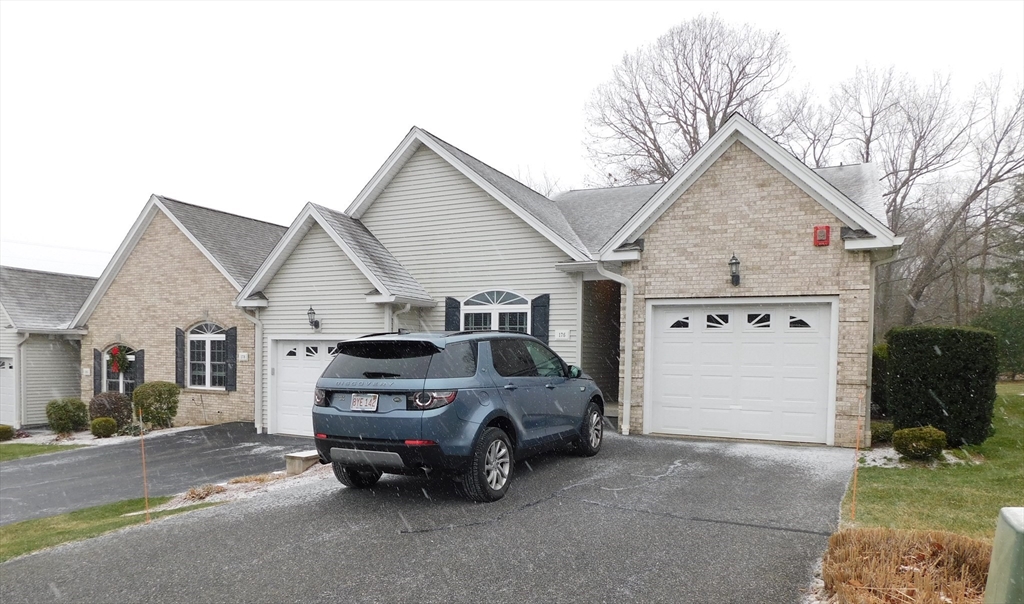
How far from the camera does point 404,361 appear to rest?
665cm

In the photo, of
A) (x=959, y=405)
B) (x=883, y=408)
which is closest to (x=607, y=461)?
(x=959, y=405)

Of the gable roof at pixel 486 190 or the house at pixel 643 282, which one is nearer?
the house at pixel 643 282

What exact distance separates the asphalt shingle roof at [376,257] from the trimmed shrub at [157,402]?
754 centimetres

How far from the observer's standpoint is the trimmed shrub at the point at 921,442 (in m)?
8.64

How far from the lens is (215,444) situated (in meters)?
14.6

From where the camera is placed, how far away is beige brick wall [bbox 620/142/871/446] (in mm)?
9977

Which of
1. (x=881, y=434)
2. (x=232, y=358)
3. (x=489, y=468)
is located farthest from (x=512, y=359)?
(x=232, y=358)

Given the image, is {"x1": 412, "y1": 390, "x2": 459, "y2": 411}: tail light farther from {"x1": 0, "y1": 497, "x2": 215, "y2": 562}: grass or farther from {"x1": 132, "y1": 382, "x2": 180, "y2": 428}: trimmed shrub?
{"x1": 132, "y1": 382, "x2": 180, "y2": 428}: trimmed shrub

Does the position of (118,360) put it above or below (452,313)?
below

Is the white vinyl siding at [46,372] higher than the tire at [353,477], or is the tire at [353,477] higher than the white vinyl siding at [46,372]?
the tire at [353,477]

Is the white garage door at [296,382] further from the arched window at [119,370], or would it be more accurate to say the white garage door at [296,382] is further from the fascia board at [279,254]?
the arched window at [119,370]

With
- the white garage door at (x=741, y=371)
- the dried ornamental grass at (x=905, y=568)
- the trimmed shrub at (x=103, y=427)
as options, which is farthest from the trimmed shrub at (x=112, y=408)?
the dried ornamental grass at (x=905, y=568)

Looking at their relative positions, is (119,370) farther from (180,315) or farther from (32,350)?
(32,350)

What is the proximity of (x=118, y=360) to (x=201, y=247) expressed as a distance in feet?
15.0
